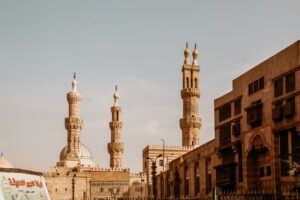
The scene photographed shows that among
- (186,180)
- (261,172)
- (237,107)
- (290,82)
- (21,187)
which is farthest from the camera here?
(186,180)

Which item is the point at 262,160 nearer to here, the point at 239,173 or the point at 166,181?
the point at 239,173

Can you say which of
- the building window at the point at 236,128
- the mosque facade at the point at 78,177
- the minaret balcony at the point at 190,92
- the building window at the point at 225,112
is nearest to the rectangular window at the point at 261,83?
the building window at the point at 236,128

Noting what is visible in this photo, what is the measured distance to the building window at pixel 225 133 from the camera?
4344cm

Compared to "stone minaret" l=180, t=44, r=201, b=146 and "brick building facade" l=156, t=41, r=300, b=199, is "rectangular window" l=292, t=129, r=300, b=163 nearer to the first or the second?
"brick building facade" l=156, t=41, r=300, b=199

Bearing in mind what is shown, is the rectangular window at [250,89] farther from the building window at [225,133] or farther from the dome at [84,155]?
the dome at [84,155]

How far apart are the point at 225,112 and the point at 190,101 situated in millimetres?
36542

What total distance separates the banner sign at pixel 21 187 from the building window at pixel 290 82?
18714 mm

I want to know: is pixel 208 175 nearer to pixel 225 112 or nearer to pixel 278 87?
pixel 225 112

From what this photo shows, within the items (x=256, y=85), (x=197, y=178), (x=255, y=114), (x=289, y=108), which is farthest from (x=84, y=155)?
(x=289, y=108)

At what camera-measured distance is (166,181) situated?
7031cm

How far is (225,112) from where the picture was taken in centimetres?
4466

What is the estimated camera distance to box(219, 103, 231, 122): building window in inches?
1726

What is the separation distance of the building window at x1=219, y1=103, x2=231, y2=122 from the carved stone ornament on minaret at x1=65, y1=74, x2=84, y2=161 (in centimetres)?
4881

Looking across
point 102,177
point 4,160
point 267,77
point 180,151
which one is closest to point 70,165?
point 102,177
